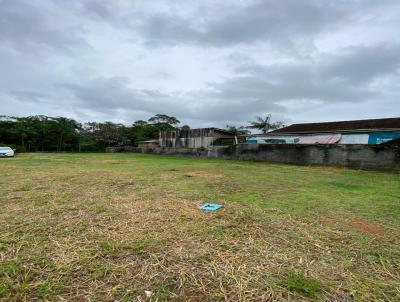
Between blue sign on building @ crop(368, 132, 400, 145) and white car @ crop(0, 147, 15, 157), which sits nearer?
blue sign on building @ crop(368, 132, 400, 145)

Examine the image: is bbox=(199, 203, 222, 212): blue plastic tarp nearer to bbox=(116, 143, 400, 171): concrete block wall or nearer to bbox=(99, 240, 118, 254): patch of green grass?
bbox=(99, 240, 118, 254): patch of green grass

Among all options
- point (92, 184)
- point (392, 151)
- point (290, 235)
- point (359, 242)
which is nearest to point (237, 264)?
Result: point (290, 235)

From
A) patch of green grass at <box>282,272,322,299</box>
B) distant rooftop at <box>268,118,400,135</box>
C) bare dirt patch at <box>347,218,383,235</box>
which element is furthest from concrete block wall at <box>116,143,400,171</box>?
patch of green grass at <box>282,272,322,299</box>

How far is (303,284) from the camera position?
1445mm

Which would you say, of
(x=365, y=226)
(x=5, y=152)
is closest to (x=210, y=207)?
(x=365, y=226)

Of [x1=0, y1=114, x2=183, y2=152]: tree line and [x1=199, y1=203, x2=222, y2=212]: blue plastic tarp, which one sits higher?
[x1=0, y1=114, x2=183, y2=152]: tree line

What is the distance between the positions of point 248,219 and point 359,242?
1019mm

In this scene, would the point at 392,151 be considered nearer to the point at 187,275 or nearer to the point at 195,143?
the point at 187,275

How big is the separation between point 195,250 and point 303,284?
80 centimetres

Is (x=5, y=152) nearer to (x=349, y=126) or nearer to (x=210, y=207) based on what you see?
(x=210, y=207)

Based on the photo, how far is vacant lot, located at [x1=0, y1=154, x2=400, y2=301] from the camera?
1.40m

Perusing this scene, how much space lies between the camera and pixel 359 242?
2.08 m

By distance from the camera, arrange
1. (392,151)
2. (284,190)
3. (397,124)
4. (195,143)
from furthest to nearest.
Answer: (195,143) < (397,124) < (392,151) < (284,190)

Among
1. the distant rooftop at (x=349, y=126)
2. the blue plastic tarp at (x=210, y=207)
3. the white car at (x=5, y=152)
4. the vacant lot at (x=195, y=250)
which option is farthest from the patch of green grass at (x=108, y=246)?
the white car at (x=5, y=152)
